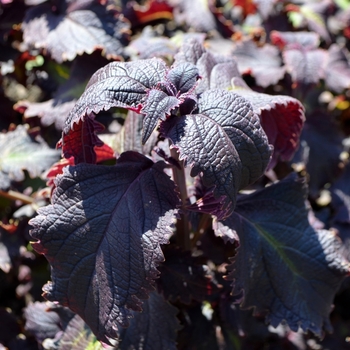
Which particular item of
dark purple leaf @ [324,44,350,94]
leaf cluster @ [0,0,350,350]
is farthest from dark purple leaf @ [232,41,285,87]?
dark purple leaf @ [324,44,350,94]

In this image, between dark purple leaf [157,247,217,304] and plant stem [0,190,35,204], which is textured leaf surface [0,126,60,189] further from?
dark purple leaf [157,247,217,304]

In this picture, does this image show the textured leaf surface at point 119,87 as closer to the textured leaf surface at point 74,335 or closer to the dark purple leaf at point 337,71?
the textured leaf surface at point 74,335

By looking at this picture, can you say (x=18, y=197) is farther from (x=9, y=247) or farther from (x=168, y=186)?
(x=168, y=186)

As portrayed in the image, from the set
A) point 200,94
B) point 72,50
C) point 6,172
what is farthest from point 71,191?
point 72,50

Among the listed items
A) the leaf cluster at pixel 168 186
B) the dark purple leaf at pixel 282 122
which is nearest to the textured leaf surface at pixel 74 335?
the leaf cluster at pixel 168 186

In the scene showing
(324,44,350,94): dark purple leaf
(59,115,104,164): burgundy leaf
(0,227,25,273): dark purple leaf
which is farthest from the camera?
(324,44,350,94): dark purple leaf

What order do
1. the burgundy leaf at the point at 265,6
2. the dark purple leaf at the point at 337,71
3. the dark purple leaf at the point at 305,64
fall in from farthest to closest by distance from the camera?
the burgundy leaf at the point at 265,6
the dark purple leaf at the point at 337,71
the dark purple leaf at the point at 305,64

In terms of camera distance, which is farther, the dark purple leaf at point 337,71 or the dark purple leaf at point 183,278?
the dark purple leaf at point 337,71
